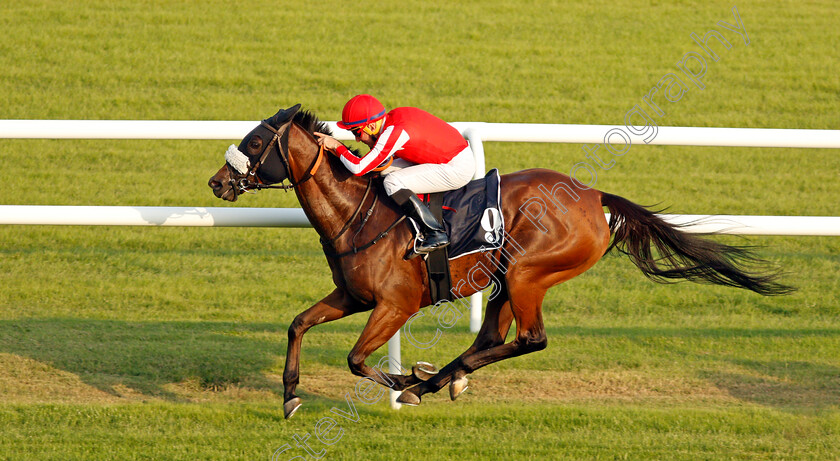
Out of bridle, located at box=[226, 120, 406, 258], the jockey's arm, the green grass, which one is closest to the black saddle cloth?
bridle, located at box=[226, 120, 406, 258]

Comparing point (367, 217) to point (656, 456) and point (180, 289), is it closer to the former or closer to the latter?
point (656, 456)

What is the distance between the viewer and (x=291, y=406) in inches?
180

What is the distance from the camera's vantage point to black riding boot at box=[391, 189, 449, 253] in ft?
14.7

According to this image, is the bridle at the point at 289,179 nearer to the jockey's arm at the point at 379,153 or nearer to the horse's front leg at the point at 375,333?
the jockey's arm at the point at 379,153

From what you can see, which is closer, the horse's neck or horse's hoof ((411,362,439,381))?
the horse's neck

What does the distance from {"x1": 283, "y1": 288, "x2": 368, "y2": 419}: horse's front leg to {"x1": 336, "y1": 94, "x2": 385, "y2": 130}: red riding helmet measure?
2.96ft

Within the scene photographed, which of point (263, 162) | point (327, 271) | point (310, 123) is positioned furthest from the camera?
point (327, 271)

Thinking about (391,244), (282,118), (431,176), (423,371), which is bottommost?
(423,371)

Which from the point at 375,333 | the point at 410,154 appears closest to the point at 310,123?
the point at 410,154

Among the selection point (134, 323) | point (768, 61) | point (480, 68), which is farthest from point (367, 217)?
point (768, 61)

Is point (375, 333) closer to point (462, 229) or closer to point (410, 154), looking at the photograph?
point (462, 229)

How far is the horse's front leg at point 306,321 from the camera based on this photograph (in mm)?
4637

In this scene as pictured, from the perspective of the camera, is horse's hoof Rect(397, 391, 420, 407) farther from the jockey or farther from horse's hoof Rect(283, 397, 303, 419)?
the jockey

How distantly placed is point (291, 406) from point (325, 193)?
1.14m
